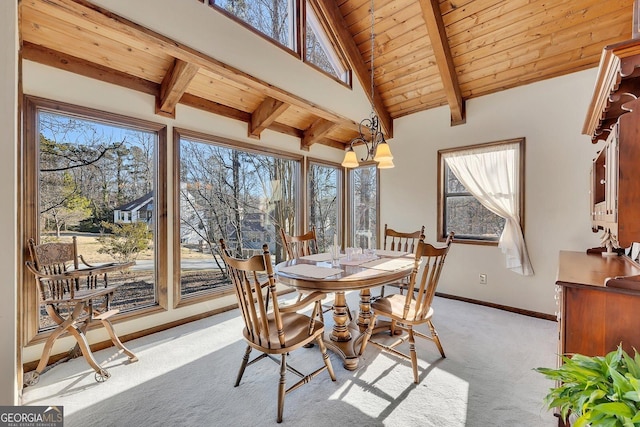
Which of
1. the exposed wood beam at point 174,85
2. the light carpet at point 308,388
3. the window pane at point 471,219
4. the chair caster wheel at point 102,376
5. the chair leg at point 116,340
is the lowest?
the light carpet at point 308,388

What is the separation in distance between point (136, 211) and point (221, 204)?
92cm

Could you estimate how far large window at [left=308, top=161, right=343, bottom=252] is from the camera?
4.71 m

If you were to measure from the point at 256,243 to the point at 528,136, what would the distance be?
12.0 ft

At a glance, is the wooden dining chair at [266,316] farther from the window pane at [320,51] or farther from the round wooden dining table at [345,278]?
the window pane at [320,51]

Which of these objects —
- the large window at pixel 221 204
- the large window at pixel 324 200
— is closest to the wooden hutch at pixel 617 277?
the large window at pixel 221 204

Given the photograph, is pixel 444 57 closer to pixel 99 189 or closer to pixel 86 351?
pixel 99 189

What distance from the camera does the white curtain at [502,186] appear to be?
3373 millimetres

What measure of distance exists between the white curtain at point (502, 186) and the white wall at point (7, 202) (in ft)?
13.8

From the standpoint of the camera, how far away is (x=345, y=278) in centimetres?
192

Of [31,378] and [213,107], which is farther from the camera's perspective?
[213,107]

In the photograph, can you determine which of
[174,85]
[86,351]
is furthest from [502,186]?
[86,351]

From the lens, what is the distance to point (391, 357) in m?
2.38

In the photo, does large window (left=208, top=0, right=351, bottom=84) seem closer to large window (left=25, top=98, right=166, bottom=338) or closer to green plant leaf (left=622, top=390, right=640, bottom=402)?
large window (left=25, top=98, right=166, bottom=338)

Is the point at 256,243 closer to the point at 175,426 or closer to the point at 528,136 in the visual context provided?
the point at 175,426
